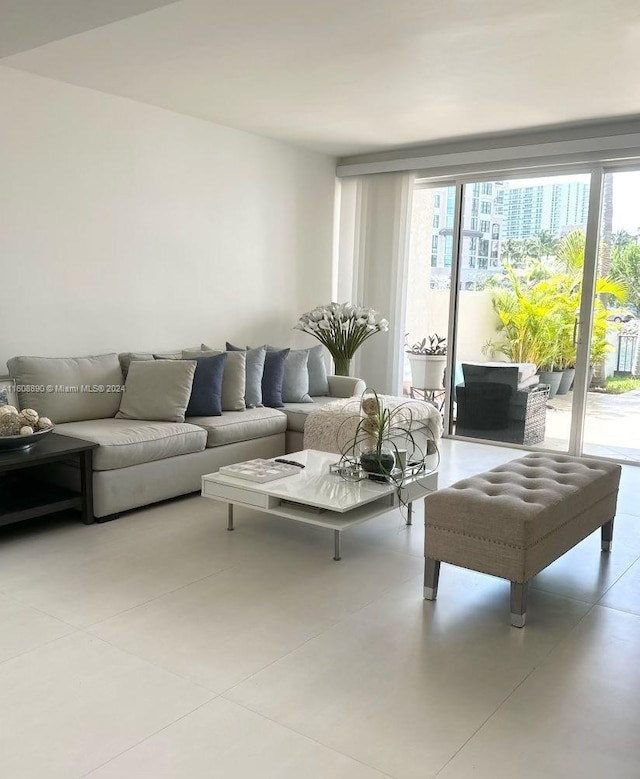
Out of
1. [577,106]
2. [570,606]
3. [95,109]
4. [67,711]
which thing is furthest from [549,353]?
[67,711]

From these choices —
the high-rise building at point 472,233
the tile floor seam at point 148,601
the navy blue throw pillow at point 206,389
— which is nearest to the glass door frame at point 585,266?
the high-rise building at point 472,233

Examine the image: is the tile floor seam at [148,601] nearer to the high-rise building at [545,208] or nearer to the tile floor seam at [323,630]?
the tile floor seam at [323,630]

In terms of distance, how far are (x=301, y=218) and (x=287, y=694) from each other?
16.1 feet

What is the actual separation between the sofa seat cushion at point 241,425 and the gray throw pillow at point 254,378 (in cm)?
10

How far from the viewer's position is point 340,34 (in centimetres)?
353

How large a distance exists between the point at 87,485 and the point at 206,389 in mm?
1142

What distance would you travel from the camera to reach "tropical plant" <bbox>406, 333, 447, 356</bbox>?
659 cm

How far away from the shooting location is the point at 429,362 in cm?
663

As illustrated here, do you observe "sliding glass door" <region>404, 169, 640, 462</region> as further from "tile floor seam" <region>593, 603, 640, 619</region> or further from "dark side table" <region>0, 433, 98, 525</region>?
"dark side table" <region>0, 433, 98, 525</region>

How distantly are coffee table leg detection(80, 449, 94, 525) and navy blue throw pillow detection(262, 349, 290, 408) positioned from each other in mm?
1743

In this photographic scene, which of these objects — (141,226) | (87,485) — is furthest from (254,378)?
(87,485)

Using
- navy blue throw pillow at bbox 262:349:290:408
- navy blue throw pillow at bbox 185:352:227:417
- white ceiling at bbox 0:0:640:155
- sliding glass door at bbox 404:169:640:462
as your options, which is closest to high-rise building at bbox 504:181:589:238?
sliding glass door at bbox 404:169:640:462

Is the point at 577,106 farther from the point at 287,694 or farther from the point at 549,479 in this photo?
the point at 287,694

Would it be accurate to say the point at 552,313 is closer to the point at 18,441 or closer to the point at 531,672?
the point at 531,672
